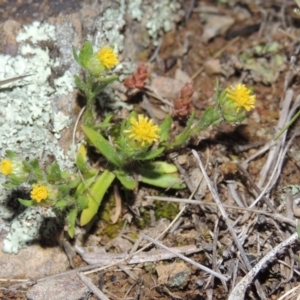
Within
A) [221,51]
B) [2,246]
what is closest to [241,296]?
[2,246]

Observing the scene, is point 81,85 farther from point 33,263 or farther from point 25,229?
point 33,263

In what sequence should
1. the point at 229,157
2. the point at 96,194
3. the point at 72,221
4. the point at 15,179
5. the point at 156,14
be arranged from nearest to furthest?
the point at 15,179, the point at 72,221, the point at 96,194, the point at 229,157, the point at 156,14

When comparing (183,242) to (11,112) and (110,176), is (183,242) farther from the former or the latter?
(11,112)

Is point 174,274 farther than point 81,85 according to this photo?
No

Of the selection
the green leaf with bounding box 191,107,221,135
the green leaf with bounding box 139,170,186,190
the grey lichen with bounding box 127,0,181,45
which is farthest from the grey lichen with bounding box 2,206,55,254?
the grey lichen with bounding box 127,0,181,45

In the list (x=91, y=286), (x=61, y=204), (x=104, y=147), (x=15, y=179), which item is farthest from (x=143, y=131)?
(x=91, y=286)

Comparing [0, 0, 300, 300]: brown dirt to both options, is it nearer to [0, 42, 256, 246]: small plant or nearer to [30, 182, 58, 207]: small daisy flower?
[0, 42, 256, 246]: small plant
